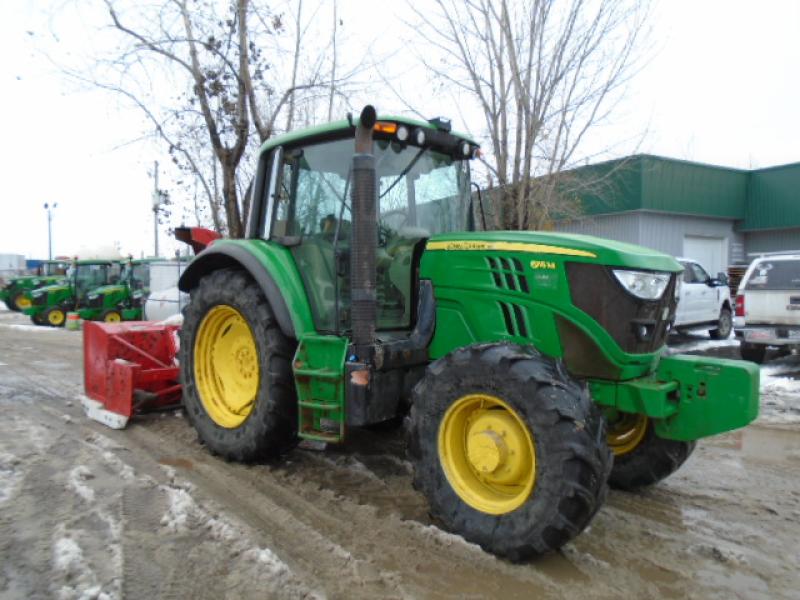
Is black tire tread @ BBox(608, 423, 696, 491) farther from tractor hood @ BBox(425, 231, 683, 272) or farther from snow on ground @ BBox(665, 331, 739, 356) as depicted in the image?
snow on ground @ BBox(665, 331, 739, 356)

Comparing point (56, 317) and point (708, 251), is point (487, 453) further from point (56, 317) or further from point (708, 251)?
point (708, 251)

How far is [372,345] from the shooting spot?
12.1ft

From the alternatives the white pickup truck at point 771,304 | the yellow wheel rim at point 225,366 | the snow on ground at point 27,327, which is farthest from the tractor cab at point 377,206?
the snow on ground at point 27,327

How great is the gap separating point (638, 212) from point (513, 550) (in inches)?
689

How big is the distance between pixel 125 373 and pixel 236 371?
4.31 feet

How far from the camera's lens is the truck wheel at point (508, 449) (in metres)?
2.93

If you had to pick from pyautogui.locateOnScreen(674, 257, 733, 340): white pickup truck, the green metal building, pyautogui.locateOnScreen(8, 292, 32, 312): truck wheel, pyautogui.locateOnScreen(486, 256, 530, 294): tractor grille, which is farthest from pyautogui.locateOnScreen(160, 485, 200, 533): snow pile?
pyautogui.locateOnScreen(8, 292, 32, 312): truck wheel

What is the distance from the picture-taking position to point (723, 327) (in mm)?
13750

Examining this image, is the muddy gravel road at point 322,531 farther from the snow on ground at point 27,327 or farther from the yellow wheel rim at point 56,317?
the yellow wheel rim at point 56,317

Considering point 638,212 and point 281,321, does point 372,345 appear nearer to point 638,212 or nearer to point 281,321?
point 281,321

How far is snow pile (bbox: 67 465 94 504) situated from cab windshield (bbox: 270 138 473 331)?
1785 millimetres

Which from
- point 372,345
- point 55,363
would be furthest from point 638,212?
point 372,345

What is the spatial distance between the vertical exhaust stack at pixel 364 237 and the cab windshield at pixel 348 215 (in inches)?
16.6

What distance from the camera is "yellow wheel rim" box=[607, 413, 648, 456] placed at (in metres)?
4.07
